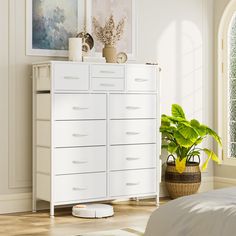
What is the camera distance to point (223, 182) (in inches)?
265

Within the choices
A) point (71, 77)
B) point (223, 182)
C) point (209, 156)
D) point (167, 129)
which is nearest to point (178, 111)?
point (167, 129)

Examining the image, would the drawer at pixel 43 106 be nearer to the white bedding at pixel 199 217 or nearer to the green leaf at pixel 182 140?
the green leaf at pixel 182 140

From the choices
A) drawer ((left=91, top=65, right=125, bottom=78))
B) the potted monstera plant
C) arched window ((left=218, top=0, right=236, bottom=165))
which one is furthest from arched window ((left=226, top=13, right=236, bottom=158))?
drawer ((left=91, top=65, right=125, bottom=78))

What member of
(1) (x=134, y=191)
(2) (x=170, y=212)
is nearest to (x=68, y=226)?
(1) (x=134, y=191)

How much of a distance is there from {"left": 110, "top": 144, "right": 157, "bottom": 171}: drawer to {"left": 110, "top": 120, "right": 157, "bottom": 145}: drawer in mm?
56

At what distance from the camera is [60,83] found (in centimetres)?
534

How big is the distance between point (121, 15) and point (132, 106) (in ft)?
3.23

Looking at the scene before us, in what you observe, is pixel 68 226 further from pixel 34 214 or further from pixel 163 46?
pixel 163 46

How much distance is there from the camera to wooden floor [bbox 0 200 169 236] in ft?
15.6

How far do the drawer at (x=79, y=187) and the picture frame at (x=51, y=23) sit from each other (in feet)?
3.87

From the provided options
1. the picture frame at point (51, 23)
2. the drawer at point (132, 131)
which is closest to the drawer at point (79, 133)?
the drawer at point (132, 131)

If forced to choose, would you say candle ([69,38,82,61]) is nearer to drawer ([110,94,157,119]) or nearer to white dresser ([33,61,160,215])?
white dresser ([33,61,160,215])

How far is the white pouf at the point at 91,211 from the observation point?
528 cm

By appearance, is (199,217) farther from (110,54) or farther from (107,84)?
(110,54)
